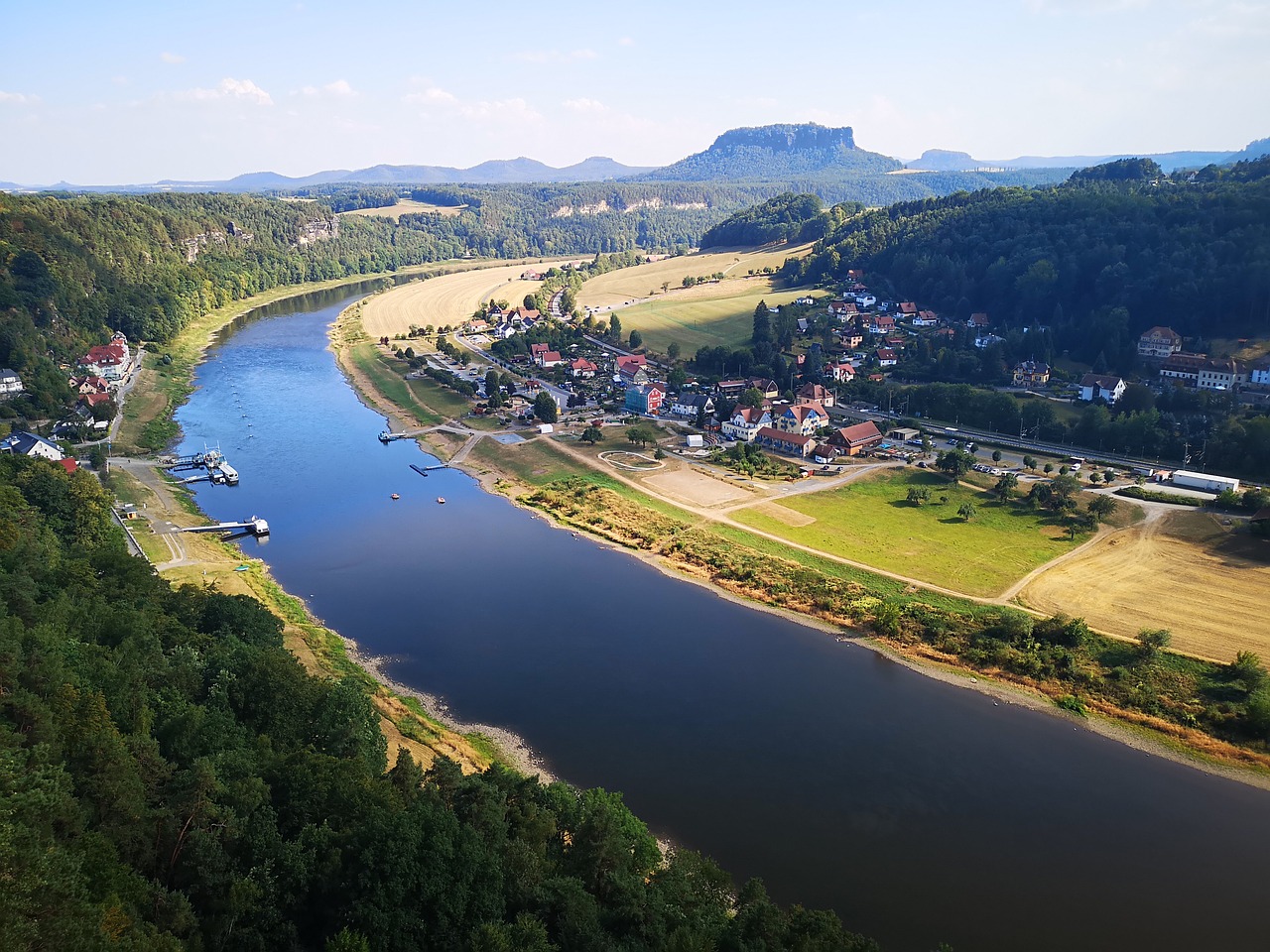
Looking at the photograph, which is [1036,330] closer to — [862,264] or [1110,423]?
[1110,423]

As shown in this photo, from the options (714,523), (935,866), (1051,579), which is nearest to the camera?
(935,866)

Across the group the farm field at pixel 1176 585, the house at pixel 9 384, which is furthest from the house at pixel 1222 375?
the house at pixel 9 384

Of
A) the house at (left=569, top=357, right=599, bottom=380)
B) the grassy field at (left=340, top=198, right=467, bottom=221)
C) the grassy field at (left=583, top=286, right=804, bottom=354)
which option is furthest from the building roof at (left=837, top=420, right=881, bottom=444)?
the grassy field at (left=340, top=198, right=467, bottom=221)

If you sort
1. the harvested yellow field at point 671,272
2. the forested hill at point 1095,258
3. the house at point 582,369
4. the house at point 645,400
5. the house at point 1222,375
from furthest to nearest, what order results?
the harvested yellow field at point 671,272, the house at point 582,369, the forested hill at point 1095,258, the house at point 645,400, the house at point 1222,375

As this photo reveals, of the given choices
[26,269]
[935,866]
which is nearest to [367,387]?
[26,269]

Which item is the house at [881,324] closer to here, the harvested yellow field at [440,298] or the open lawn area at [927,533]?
the open lawn area at [927,533]

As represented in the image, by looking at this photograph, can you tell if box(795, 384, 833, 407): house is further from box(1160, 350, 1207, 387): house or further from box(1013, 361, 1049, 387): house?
box(1160, 350, 1207, 387): house
